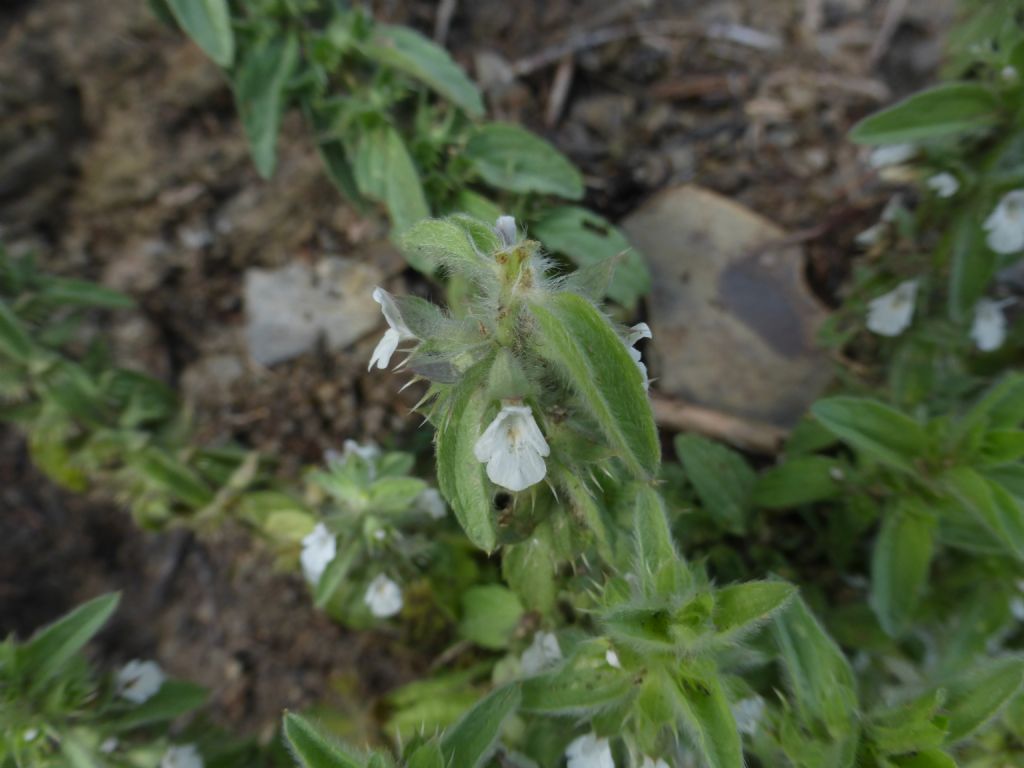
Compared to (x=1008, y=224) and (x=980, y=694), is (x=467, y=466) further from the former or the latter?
(x=1008, y=224)

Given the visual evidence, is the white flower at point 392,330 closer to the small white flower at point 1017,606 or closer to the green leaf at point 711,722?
the green leaf at point 711,722

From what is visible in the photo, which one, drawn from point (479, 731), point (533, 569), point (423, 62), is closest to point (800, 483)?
point (533, 569)

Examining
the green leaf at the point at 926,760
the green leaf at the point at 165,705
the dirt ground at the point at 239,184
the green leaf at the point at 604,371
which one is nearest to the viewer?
the green leaf at the point at 604,371

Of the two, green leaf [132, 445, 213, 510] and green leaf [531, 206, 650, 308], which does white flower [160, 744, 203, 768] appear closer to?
green leaf [132, 445, 213, 510]

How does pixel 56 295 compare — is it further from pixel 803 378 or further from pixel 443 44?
pixel 803 378

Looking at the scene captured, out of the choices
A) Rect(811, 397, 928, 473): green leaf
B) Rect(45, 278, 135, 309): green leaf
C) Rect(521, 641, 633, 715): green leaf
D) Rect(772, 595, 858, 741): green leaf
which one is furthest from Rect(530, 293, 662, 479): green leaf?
Rect(45, 278, 135, 309): green leaf

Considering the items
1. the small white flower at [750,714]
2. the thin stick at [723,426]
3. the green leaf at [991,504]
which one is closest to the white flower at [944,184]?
the green leaf at [991,504]
